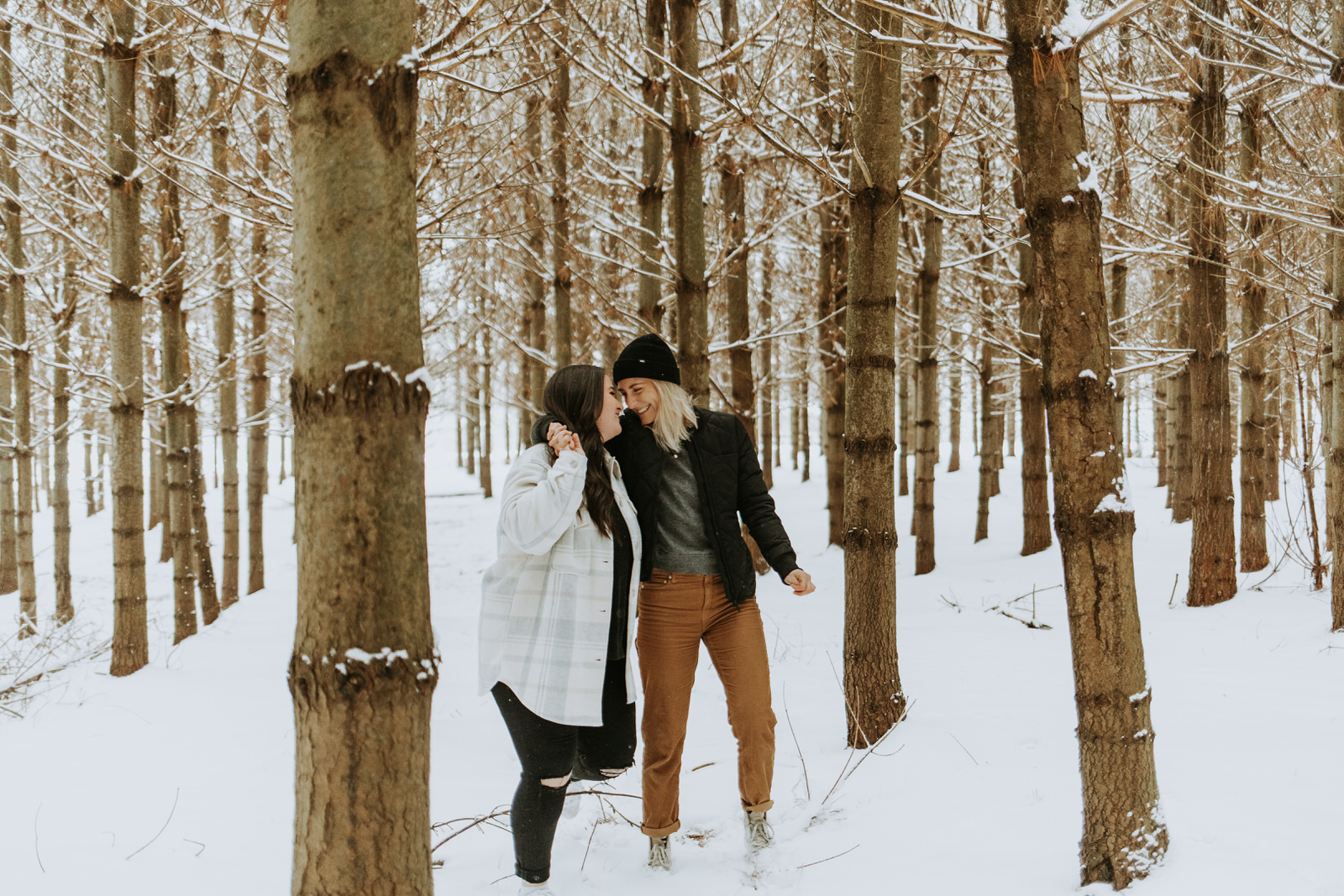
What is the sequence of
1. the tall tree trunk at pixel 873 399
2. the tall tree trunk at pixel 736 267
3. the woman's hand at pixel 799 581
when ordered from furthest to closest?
the tall tree trunk at pixel 736 267, the tall tree trunk at pixel 873 399, the woman's hand at pixel 799 581

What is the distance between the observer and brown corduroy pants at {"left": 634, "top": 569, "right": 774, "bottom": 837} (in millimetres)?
3092

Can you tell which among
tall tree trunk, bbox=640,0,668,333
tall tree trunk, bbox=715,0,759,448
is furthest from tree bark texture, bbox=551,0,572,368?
tall tree trunk, bbox=715,0,759,448

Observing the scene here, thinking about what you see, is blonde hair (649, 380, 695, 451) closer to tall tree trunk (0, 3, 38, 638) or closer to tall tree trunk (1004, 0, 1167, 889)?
tall tree trunk (1004, 0, 1167, 889)

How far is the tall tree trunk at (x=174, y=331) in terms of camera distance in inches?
288

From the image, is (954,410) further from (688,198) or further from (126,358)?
(126,358)

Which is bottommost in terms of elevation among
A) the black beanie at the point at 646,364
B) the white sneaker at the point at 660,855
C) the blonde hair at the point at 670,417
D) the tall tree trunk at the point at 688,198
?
the white sneaker at the point at 660,855

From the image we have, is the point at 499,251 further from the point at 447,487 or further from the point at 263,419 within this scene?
the point at 447,487

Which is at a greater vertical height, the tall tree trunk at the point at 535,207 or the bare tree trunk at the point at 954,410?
the tall tree trunk at the point at 535,207

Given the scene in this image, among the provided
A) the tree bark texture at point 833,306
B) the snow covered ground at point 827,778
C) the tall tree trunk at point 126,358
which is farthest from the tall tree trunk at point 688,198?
the tall tree trunk at point 126,358

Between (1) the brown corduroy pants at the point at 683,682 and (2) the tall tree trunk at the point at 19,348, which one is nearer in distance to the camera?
(1) the brown corduroy pants at the point at 683,682

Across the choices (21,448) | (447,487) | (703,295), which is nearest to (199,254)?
(21,448)

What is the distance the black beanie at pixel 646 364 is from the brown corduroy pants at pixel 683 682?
75 centimetres

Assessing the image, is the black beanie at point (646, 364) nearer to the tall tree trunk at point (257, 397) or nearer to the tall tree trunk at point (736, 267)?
the tall tree trunk at point (736, 267)

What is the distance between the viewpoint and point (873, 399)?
414cm
